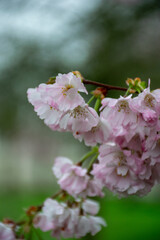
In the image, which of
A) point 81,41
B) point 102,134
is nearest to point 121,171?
point 102,134

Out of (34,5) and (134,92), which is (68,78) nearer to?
(134,92)

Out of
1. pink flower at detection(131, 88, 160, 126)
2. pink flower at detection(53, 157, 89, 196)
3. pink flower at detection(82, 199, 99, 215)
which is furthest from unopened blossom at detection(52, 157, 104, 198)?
pink flower at detection(131, 88, 160, 126)

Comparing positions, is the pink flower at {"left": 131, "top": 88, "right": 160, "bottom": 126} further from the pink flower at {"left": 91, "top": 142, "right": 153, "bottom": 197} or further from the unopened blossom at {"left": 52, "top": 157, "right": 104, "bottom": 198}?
the unopened blossom at {"left": 52, "top": 157, "right": 104, "bottom": 198}

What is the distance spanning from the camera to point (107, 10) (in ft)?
→ 10.0

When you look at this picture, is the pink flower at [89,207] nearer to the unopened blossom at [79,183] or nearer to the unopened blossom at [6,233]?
the unopened blossom at [79,183]

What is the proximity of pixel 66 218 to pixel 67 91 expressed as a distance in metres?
0.53

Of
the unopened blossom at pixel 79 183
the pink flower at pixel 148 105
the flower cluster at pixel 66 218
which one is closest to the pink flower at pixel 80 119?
the pink flower at pixel 148 105

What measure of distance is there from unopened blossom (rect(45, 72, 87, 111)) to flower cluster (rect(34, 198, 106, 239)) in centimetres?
46

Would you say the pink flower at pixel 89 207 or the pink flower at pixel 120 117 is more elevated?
the pink flower at pixel 120 117

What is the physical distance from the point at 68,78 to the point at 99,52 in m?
2.50

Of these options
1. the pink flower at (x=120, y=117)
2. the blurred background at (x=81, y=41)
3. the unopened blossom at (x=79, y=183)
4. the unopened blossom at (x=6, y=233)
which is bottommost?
the unopened blossom at (x=6, y=233)

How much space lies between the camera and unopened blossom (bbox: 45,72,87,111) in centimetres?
73

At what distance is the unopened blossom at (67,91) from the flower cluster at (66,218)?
456 mm

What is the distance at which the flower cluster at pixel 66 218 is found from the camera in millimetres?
1068
